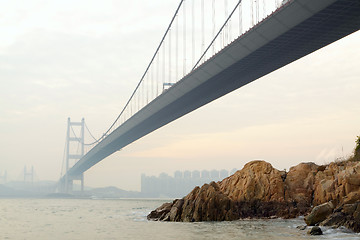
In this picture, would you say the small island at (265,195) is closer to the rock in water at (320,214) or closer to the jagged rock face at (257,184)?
the jagged rock face at (257,184)

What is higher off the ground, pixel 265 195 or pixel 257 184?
pixel 257 184

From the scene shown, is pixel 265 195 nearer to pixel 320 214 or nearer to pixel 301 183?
pixel 301 183

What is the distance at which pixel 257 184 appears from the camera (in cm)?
3347

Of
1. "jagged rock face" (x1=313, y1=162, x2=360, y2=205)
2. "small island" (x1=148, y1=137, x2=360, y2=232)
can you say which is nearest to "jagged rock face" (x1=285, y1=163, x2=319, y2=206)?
"small island" (x1=148, y1=137, x2=360, y2=232)

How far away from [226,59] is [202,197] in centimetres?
1436

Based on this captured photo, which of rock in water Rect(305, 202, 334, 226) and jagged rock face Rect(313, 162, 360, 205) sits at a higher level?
jagged rock face Rect(313, 162, 360, 205)

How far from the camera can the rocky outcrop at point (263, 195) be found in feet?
102

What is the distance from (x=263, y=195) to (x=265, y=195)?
0.13 meters

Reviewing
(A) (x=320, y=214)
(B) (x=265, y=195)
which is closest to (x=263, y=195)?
(B) (x=265, y=195)

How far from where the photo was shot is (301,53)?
→ 39.2 m

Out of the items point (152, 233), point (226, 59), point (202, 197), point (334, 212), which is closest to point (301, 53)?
point (226, 59)

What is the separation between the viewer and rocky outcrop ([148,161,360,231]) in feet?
102

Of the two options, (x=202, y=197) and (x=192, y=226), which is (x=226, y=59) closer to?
(x=202, y=197)

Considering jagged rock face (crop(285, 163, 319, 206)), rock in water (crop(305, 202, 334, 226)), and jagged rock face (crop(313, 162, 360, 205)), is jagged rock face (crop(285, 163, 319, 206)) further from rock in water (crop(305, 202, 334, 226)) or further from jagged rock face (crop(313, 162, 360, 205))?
rock in water (crop(305, 202, 334, 226))
